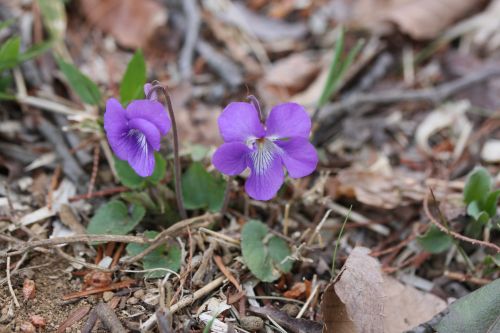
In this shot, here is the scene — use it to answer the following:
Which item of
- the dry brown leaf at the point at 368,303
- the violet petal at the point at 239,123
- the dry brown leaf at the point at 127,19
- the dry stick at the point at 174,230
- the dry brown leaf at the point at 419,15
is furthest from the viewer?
the dry brown leaf at the point at 419,15

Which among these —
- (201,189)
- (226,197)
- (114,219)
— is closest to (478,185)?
(226,197)

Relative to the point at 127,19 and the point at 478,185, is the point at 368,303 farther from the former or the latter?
the point at 127,19

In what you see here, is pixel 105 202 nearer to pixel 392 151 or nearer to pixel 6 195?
pixel 6 195

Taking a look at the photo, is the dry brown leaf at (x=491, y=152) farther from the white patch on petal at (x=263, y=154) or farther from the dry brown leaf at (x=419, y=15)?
the white patch on petal at (x=263, y=154)

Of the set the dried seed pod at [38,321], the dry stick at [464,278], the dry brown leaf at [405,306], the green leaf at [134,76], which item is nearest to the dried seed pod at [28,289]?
the dried seed pod at [38,321]

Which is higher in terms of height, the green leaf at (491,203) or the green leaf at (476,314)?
the green leaf at (491,203)

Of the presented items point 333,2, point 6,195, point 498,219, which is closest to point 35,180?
point 6,195
